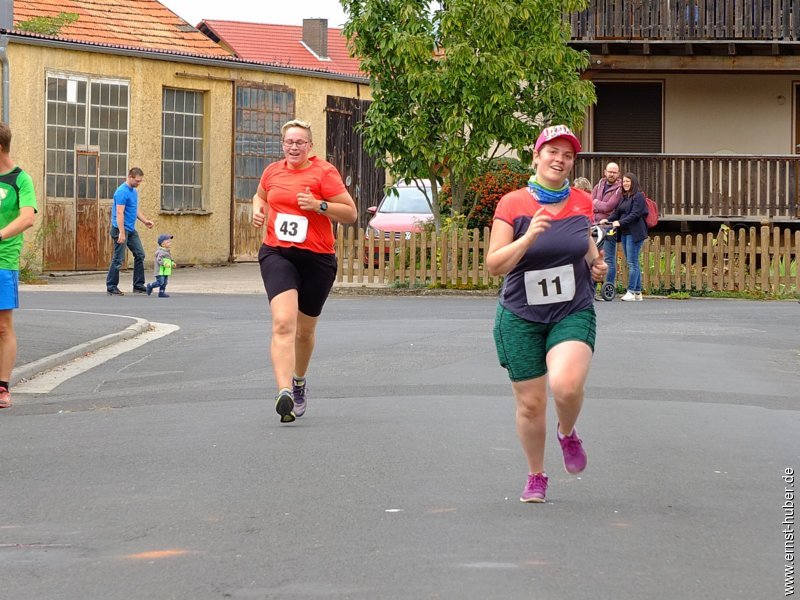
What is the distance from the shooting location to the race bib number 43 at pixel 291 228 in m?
9.40

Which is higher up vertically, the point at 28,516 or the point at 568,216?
the point at 568,216

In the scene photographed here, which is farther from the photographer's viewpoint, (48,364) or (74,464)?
(48,364)

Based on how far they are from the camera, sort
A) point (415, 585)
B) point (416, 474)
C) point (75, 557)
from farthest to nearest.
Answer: point (416, 474) < point (75, 557) < point (415, 585)

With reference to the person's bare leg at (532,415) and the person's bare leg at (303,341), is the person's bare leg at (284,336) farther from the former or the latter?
the person's bare leg at (532,415)

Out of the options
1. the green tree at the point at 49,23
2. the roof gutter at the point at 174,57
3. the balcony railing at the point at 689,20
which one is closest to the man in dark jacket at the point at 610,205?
the balcony railing at the point at 689,20

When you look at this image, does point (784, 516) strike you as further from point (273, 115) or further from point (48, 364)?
point (273, 115)

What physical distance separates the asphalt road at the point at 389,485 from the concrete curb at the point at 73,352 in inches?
17.0

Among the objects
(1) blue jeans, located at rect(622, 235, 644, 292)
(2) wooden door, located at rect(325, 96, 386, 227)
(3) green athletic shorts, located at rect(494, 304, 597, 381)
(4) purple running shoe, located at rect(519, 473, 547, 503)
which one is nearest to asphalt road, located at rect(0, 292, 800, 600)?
(4) purple running shoe, located at rect(519, 473, 547, 503)

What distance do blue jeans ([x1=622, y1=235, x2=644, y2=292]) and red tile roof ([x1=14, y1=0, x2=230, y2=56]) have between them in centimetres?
1270

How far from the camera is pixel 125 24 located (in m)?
31.7

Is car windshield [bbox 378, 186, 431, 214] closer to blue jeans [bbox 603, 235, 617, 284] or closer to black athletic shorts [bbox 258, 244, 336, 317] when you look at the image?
blue jeans [bbox 603, 235, 617, 284]

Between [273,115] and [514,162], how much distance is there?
809cm

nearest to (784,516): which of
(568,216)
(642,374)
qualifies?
(568,216)

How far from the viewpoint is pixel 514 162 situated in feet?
89.5
